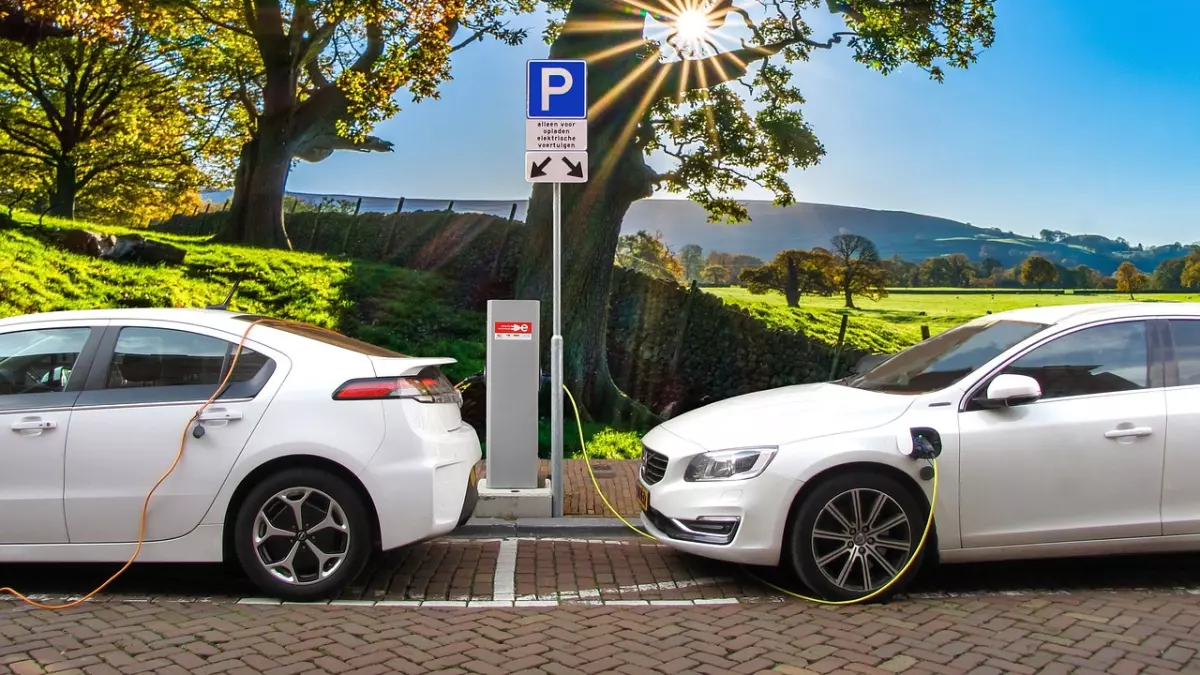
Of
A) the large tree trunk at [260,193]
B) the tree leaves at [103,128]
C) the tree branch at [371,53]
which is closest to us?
the tree leaves at [103,128]

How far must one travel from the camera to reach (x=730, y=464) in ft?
16.9

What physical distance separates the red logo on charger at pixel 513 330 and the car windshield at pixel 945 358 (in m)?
2.12

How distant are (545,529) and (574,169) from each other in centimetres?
240

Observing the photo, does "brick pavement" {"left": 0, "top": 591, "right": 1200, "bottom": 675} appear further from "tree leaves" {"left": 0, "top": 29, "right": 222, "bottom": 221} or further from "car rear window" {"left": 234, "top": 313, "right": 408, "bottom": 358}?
"tree leaves" {"left": 0, "top": 29, "right": 222, "bottom": 221}

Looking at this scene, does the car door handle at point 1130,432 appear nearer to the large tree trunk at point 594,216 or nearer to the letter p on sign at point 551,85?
the letter p on sign at point 551,85

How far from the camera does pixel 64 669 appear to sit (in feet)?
13.2

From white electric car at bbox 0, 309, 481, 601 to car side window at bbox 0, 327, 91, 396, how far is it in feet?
0.21

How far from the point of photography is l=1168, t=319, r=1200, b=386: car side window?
535cm

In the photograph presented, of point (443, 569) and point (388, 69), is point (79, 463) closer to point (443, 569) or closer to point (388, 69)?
point (443, 569)

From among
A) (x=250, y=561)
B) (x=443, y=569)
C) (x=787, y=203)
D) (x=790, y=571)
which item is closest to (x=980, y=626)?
(x=790, y=571)

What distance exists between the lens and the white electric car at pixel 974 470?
5000mm

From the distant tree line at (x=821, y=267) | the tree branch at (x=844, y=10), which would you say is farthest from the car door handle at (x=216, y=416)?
the tree branch at (x=844, y=10)

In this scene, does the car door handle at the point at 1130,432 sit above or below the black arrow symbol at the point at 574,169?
below

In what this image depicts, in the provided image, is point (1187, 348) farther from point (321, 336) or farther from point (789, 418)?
point (321, 336)
